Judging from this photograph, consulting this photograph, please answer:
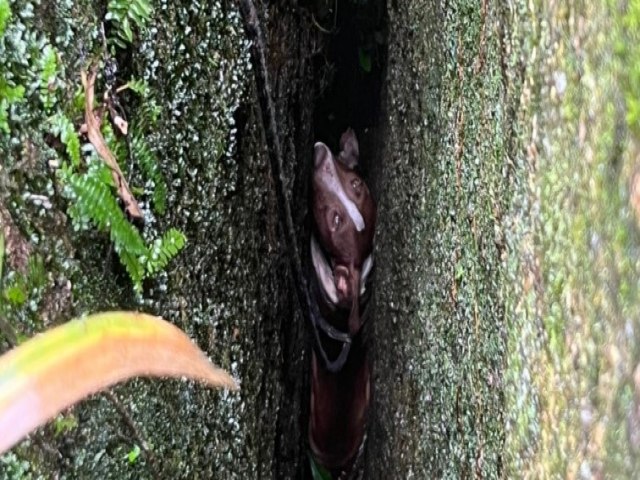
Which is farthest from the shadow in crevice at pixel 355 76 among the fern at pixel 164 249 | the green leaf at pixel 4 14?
the green leaf at pixel 4 14

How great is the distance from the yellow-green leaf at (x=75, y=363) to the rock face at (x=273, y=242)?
0.58 ft

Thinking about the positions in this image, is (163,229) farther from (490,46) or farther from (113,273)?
(490,46)

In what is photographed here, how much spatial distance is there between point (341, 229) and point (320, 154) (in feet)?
0.81

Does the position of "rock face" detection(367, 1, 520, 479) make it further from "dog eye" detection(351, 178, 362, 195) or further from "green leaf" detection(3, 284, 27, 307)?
"green leaf" detection(3, 284, 27, 307)

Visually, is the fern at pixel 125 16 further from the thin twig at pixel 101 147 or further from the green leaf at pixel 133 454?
the green leaf at pixel 133 454

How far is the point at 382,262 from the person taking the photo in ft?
→ 6.49

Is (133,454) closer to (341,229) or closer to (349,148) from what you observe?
(341,229)

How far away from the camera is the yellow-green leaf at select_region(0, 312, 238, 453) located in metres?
0.68

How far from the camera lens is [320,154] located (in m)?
2.16

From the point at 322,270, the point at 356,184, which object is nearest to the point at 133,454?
the point at 322,270

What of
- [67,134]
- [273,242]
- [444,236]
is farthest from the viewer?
[273,242]

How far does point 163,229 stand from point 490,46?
0.64 metres

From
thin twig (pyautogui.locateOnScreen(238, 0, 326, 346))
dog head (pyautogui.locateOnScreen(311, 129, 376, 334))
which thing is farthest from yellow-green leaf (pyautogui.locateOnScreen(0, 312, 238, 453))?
dog head (pyautogui.locateOnScreen(311, 129, 376, 334))

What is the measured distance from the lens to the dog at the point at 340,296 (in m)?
2.14
